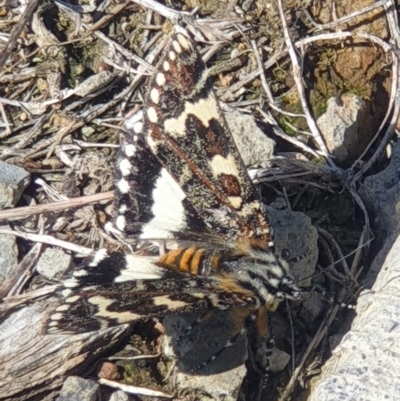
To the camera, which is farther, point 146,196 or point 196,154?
point 146,196

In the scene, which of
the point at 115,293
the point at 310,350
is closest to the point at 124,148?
the point at 115,293

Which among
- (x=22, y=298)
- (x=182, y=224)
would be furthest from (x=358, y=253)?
(x=22, y=298)

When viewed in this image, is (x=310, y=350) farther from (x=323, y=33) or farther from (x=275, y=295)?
(x=323, y=33)

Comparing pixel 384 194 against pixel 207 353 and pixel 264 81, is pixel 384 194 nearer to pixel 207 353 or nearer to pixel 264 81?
pixel 264 81

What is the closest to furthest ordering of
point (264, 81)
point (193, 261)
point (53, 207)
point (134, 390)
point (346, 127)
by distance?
1. point (193, 261)
2. point (134, 390)
3. point (53, 207)
4. point (346, 127)
5. point (264, 81)

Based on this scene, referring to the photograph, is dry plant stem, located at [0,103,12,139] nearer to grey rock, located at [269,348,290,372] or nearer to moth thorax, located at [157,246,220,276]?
moth thorax, located at [157,246,220,276]

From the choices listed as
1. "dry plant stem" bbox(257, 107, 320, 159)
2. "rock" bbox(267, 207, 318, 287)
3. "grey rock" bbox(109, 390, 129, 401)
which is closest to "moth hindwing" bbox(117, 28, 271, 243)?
"rock" bbox(267, 207, 318, 287)
